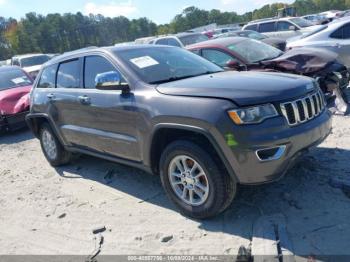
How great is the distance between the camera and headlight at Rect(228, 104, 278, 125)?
11.5ft

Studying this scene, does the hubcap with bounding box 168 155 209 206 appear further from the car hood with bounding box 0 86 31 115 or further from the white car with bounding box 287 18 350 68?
the white car with bounding box 287 18 350 68

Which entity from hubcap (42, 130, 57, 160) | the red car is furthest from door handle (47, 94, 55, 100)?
the red car

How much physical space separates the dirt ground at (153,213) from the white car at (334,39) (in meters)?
3.91

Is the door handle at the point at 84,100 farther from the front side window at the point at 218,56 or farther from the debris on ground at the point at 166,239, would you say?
the front side window at the point at 218,56

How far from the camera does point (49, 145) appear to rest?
6.50 meters

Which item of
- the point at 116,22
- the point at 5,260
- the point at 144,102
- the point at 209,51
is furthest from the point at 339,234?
the point at 116,22

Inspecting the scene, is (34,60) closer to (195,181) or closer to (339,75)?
(339,75)

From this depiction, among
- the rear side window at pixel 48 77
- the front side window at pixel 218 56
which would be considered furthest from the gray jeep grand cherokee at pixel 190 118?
the front side window at pixel 218 56

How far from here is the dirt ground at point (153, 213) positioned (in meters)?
3.68

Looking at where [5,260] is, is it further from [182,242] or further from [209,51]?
[209,51]

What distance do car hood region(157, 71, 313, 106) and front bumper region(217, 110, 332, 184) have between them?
0.24 metres

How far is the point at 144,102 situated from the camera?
13.7ft

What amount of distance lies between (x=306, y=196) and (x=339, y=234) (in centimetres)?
→ 77

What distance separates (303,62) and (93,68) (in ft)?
13.0
